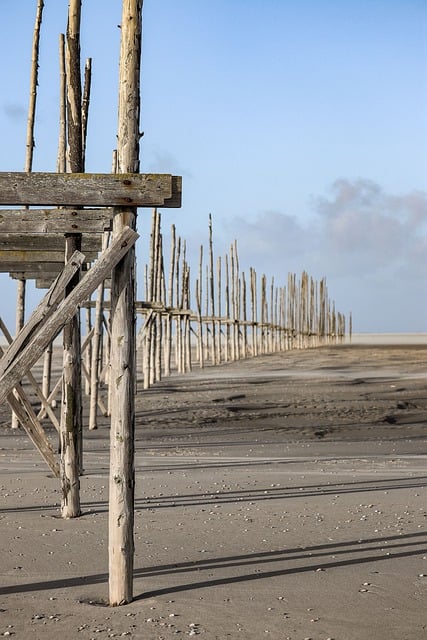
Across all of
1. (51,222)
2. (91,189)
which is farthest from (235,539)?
(91,189)

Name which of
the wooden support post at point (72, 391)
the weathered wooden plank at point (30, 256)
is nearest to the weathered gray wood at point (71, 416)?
the wooden support post at point (72, 391)

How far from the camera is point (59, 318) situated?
215 inches

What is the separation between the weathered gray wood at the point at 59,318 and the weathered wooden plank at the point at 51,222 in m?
1.68

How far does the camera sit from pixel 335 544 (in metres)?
6.88

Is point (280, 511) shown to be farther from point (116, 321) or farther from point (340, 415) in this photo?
point (340, 415)

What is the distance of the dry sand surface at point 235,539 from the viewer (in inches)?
203

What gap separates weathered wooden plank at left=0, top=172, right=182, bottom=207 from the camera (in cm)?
569

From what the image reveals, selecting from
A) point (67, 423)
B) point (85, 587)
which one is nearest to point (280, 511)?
point (67, 423)

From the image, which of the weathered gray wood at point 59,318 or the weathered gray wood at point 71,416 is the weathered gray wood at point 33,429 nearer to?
the weathered gray wood at point 71,416

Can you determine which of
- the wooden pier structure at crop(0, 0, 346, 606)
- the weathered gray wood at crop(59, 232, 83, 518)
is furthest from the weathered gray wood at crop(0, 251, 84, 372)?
the weathered gray wood at crop(59, 232, 83, 518)

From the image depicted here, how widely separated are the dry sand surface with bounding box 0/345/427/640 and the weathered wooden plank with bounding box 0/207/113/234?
220 cm

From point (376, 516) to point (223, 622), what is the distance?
2.99 metres

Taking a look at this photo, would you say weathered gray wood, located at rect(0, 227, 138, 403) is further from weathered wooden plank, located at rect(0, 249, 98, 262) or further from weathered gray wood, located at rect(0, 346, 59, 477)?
weathered wooden plank, located at rect(0, 249, 98, 262)

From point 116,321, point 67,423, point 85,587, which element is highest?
point 116,321
